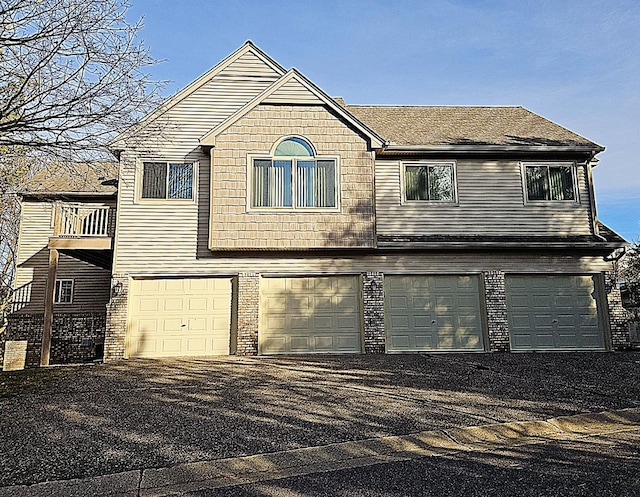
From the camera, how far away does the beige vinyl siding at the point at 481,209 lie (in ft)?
45.2

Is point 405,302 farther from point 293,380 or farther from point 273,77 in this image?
point 273,77

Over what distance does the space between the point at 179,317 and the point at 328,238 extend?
4.36 metres

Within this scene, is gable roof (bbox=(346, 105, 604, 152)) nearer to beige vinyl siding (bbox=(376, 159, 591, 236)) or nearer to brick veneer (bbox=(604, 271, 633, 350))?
beige vinyl siding (bbox=(376, 159, 591, 236))

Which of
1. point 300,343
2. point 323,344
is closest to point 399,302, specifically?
point 323,344

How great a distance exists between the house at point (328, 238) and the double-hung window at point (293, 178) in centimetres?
4

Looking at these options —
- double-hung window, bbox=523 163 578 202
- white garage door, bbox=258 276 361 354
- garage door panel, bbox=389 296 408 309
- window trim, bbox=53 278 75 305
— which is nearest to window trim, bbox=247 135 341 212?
white garage door, bbox=258 276 361 354

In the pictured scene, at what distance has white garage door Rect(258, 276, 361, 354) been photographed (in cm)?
1296

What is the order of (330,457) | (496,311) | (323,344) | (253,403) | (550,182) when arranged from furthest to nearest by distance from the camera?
(550,182) < (496,311) < (323,344) < (253,403) < (330,457)

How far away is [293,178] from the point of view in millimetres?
13195

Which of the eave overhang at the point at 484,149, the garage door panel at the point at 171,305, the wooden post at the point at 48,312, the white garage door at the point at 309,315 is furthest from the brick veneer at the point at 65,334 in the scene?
the eave overhang at the point at 484,149

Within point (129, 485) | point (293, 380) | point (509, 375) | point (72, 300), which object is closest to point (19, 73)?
point (129, 485)

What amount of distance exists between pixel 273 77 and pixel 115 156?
24.6 feet

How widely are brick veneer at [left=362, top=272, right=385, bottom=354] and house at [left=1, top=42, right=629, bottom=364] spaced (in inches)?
1.6

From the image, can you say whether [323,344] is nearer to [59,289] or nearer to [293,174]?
[293,174]
